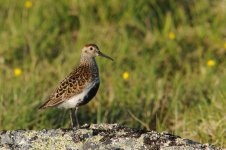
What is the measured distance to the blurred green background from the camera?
26.7 feet

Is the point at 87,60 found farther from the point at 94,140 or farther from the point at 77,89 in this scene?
the point at 94,140

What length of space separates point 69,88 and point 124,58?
10.4 ft

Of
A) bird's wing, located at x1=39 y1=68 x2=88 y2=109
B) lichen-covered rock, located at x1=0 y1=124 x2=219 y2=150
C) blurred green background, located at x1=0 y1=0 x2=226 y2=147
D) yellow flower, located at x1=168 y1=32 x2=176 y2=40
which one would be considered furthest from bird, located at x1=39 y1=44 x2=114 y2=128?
yellow flower, located at x1=168 y1=32 x2=176 y2=40

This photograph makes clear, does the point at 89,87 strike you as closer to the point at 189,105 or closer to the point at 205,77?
the point at 189,105

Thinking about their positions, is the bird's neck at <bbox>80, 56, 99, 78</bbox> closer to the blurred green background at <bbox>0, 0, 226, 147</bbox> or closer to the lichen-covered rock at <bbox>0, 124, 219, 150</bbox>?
the blurred green background at <bbox>0, 0, 226, 147</bbox>

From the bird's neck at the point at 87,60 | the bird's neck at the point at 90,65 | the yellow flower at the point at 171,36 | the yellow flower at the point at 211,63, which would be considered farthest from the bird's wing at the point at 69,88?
the yellow flower at the point at 171,36

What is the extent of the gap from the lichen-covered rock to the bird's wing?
80.3 inches

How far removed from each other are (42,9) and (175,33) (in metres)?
2.36

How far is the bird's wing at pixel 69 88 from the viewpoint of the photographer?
6.84m

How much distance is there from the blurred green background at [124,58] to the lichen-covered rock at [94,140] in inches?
A: 109

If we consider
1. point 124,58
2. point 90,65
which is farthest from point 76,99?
point 124,58

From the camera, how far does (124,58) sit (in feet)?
32.6

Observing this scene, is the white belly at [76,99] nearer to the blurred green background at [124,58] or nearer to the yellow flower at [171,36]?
the blurred green background at [124,58]

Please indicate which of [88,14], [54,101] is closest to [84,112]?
[54,101]
